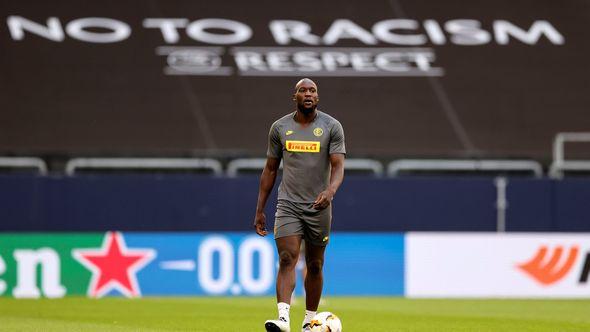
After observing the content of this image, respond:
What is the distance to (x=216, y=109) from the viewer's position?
23094mm

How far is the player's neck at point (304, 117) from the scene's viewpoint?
1005cm

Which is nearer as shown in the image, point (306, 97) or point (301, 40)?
point (306, 97)

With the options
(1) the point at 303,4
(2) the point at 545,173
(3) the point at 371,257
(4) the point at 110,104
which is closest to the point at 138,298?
(3) the point at 371,257

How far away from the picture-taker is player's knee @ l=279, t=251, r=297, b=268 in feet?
32.8

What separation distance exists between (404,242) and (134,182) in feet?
14.7

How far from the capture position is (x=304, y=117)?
1007 centimetres

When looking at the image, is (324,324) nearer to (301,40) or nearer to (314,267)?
(314,267)

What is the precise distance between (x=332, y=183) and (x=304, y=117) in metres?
0.60

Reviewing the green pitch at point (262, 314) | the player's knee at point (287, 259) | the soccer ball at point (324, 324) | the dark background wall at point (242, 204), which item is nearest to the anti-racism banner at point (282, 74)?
the dark background wall at point (242, 204)

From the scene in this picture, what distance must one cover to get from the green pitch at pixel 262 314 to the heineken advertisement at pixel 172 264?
0.83 metres

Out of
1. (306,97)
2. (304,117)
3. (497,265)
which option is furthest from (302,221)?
(497,265)

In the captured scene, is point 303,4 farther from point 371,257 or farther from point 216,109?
point 371,257

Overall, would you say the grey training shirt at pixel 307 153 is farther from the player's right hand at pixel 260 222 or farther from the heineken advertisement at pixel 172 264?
the heineken advertisement at pixel 172 264

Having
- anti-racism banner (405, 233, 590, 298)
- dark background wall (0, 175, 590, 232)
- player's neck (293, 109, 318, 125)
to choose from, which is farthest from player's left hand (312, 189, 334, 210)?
dark background wall (0, 175, 590, 232)
